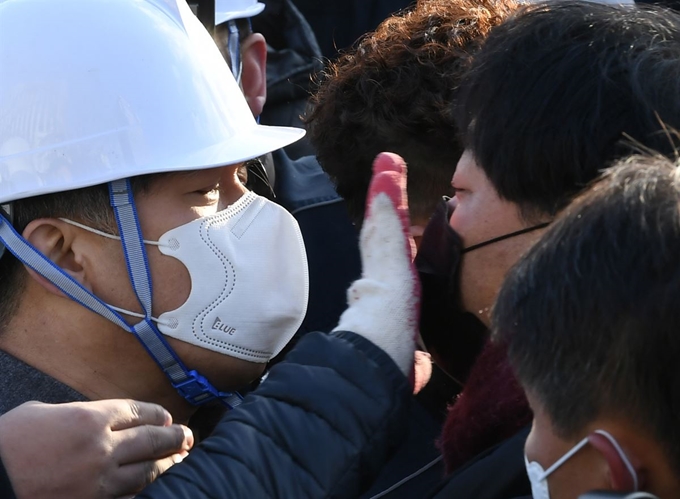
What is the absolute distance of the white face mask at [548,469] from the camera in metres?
1.30

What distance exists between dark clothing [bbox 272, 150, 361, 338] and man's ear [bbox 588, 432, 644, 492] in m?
1.85

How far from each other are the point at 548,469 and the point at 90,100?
1406mm

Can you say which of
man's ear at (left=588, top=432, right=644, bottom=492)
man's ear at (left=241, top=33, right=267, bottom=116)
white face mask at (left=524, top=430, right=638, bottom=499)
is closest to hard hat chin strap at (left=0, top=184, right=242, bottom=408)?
white face mask at (left=524, top=430, right=638, bottom=499)

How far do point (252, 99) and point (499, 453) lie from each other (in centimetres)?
239

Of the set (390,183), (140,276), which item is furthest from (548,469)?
(140,276)

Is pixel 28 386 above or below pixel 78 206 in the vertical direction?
below

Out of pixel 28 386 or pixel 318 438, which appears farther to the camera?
pixel 28 386

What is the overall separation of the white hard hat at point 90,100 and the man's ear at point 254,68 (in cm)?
148

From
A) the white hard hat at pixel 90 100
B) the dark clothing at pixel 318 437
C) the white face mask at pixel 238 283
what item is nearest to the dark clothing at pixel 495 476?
the dark clothing at pixel 318 437

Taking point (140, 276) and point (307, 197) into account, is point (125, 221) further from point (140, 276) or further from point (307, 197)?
point (307, 197)

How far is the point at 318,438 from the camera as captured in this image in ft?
6.01

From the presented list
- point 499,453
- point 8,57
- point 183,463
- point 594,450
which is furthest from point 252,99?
point 594,450

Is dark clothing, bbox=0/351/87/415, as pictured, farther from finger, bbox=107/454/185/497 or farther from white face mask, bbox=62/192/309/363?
finger, bbox=107/454/185/497

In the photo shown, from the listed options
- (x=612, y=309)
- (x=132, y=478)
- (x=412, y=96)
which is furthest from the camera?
(x=412, y=96)
